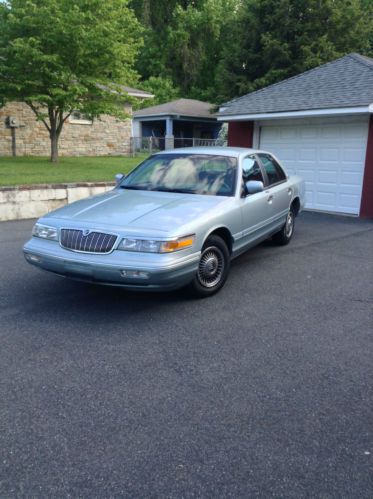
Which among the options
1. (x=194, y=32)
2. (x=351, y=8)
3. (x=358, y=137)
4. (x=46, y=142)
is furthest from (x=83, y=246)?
(x=194, y=32)

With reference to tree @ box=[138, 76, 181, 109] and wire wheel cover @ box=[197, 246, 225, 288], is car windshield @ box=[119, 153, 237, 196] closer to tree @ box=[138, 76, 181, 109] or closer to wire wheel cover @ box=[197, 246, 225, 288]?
wire wheel cover @ box=[197, 246, 225, 288]

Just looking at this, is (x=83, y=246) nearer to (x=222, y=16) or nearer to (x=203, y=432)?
(x=203, y=432)

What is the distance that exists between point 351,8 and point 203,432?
941 inches

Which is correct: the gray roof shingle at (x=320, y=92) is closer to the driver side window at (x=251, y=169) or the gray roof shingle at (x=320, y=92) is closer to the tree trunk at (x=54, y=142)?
the driver side window at (x=251, y=169)

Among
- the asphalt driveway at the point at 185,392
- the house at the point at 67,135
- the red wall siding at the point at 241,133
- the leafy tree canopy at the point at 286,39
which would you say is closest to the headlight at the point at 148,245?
the asphalt driveway at the point at 185,392

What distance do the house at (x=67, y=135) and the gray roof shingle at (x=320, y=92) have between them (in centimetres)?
765

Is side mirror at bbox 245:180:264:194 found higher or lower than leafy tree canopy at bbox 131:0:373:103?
lower

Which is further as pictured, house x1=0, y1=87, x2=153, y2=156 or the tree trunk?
house x1=0, y1=87, x2=153, y2=156

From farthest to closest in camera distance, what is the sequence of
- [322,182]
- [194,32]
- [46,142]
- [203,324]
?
[194,32], [46,142], [322,182], [203,324]

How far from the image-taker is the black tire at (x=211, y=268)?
4.75 metres

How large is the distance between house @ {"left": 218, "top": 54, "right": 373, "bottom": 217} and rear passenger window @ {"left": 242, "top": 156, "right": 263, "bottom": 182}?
193 inches

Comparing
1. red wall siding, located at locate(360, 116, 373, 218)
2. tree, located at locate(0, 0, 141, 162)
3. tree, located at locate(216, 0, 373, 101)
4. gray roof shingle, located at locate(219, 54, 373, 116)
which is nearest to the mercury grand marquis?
red wall siding, located at locate(360, 116, 373, 218)

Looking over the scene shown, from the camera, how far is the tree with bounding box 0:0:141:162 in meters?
13.8

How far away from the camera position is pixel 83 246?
4.27 meters
